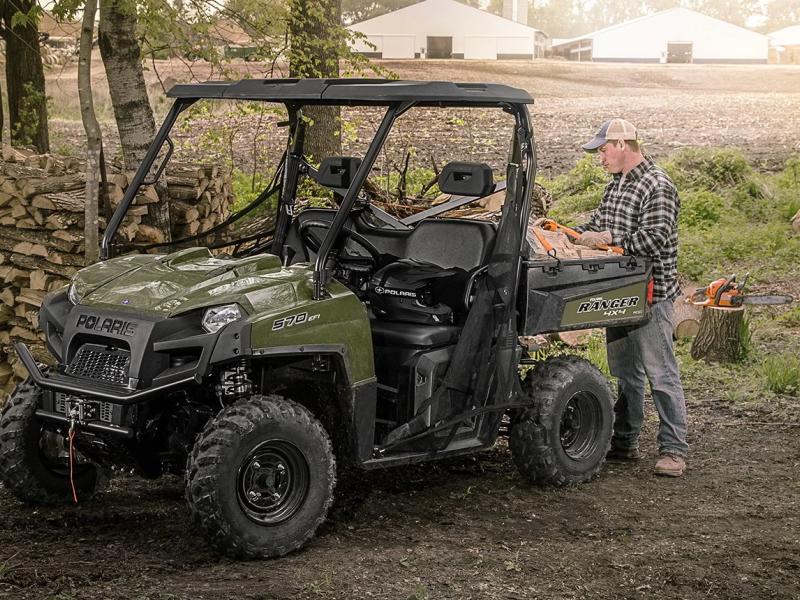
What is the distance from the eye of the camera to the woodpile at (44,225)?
8.01 meters

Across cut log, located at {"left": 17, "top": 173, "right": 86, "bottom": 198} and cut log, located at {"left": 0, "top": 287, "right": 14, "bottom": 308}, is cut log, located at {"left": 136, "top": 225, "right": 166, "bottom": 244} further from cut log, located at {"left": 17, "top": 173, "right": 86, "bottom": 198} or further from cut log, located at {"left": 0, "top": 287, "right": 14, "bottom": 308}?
cut log, located at {"left": 0, "top": 287, "right": 14, "bottom": 308}

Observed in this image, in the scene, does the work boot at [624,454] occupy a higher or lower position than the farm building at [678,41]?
lower

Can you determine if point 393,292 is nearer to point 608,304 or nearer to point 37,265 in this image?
point 608,304

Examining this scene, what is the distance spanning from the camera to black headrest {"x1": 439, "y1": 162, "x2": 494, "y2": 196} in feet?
15.3

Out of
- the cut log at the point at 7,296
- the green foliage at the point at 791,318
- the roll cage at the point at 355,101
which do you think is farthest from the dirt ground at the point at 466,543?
the green foliage at the point at 791,318

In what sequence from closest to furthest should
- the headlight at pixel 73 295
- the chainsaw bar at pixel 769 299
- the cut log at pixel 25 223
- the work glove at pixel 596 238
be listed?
1. the headlight at pixel 73 295
2. the work glove at pixel 596 238
3. the cut log at pixel 25 223
4. the chainsaw bar at pixel 769 299

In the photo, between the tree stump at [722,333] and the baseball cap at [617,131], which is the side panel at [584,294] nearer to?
the baseball cap at [617,131]

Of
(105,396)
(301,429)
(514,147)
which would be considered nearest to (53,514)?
(105,396)

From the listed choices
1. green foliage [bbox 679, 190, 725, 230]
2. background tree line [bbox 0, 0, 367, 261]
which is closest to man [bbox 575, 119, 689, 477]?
background tree line [bbox 0, 0, 367, 261]

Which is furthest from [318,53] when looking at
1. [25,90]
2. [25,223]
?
[25,223]

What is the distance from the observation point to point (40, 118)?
12812 millimetres

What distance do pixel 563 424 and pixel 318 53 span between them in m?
6.33

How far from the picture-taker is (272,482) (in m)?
4.41

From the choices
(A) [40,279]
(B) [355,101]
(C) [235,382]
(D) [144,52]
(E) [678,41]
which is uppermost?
(E) [678,41]
